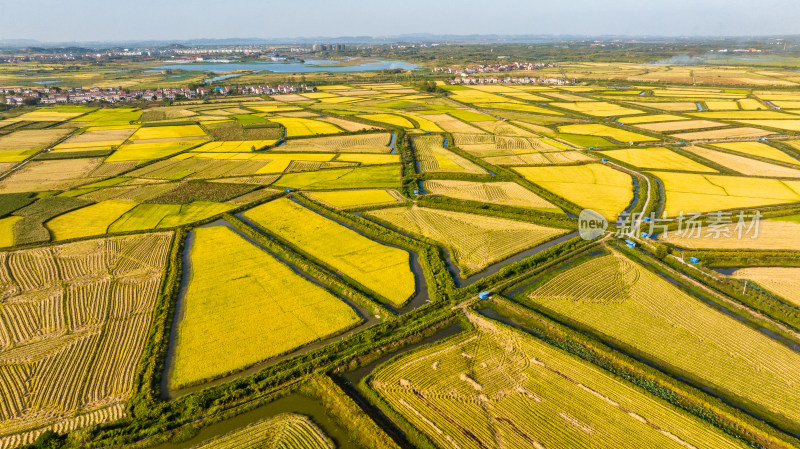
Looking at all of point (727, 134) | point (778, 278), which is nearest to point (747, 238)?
point (778, 278)

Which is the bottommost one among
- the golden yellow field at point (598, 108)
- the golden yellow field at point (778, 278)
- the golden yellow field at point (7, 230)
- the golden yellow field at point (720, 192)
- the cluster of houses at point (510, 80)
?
the golden yellow field at point (778, 278)

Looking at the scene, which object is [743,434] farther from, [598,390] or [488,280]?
[488,280]

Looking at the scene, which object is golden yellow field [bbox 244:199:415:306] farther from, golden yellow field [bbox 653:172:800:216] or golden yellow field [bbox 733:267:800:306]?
golden yellow field [bbox 653:172:800:216]

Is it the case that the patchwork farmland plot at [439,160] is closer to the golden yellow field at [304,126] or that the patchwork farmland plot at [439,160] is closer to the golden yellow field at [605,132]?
the golden yellow field at [304,126]

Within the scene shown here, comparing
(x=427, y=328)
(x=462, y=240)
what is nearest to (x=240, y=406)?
(x=427, y=328)

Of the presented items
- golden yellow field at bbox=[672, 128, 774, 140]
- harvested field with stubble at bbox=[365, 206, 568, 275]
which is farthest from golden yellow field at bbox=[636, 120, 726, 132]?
harvested field with stubble at bbox=[365, 206, 568, 275]

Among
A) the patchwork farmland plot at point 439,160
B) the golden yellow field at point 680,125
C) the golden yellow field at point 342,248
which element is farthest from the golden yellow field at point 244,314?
the golden yellow field at point 680,125
